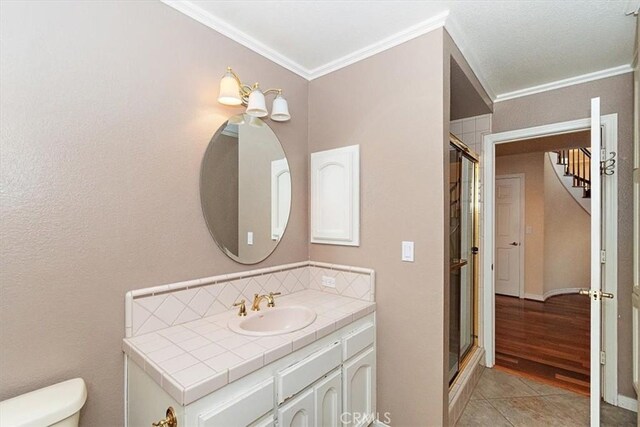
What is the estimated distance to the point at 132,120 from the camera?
137 centimetres

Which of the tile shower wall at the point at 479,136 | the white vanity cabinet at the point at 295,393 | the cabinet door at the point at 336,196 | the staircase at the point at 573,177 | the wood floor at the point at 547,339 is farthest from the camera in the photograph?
the staircase at the point at 573,177

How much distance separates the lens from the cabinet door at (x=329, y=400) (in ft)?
4.67

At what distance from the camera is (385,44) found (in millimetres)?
1847

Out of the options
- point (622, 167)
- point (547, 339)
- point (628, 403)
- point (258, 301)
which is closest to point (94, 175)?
point (258, 301)

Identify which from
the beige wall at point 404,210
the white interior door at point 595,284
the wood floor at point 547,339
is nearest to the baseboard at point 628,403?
the wood floor at point 547,339

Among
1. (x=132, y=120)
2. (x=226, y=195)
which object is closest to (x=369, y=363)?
(x=226, y=195)

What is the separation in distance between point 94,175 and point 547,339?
14.0ft

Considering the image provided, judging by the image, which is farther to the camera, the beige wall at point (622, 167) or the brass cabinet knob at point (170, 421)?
the beige wall at point (622, 167)

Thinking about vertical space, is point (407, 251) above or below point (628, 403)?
above

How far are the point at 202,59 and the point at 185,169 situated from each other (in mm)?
627

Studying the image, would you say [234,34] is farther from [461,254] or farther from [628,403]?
[628,403]

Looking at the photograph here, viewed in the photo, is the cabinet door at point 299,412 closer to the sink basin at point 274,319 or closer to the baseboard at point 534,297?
the sink basin at point 274,319

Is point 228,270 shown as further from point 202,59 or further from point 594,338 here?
point 594,338

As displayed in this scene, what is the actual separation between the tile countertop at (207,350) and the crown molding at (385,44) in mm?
1640
